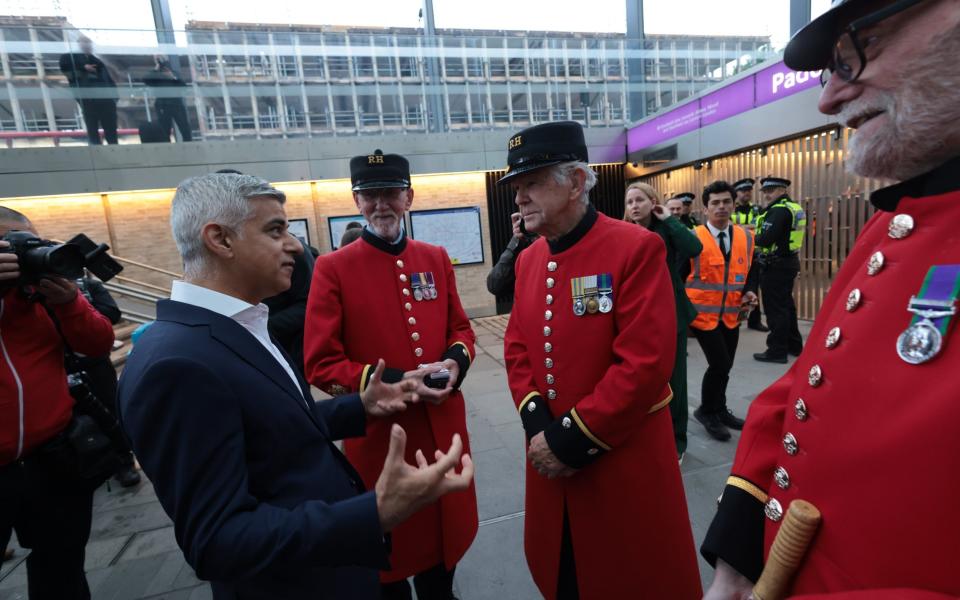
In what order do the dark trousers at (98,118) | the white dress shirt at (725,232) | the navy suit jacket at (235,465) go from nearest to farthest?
the navy suit jacket at (235,465), the white dress shirt at (725,232), the dark trousers at (98,118)

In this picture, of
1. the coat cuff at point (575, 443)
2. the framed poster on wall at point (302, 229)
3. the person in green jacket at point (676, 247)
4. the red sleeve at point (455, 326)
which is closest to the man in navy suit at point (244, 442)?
the coat cuff at point (575, 443)

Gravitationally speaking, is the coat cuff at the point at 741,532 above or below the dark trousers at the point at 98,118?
below

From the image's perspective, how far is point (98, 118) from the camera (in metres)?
7.59

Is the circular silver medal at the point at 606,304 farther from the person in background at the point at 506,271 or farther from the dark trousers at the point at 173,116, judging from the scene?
the dark trousers at the point at 173,116

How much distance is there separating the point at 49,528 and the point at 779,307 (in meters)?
6.50

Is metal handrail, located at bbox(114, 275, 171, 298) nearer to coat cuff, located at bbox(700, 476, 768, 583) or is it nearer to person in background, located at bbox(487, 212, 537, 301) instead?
person in background, located at bbox(487, 212, 537, 301)

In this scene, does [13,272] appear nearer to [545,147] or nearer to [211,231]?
[211,231]

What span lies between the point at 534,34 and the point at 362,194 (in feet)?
30.9

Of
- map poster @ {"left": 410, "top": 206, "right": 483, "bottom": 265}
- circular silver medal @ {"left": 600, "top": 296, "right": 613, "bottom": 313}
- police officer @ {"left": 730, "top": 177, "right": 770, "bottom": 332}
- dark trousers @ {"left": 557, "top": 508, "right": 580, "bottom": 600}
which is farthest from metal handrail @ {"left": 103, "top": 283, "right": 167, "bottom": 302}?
police officer @ {"left": 730, "top": 177, "right": 770, "bottom": 332}

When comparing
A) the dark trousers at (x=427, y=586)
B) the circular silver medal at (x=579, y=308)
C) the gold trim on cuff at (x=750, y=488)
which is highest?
the circular silver medal at (x=579, y=308)

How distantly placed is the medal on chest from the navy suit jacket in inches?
40.9

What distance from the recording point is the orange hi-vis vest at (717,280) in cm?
358

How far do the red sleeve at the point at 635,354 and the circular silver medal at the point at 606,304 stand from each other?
23 mm

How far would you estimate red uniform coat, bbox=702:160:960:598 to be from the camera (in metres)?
0.63
